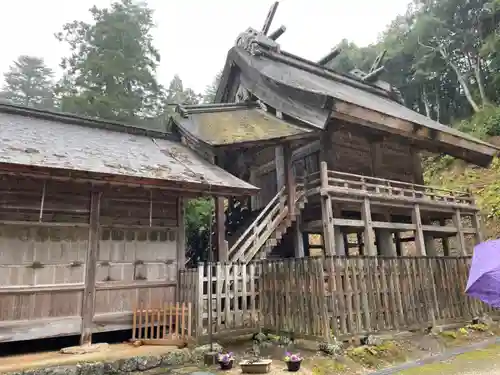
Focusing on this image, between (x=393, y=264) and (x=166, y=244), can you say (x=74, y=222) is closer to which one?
(x=166, y=244)

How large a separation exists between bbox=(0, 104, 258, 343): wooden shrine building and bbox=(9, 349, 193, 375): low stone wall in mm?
1873

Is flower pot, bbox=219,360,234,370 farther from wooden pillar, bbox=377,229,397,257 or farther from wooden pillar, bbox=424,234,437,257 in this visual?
wooden pillar, bbox=424,234,437,257

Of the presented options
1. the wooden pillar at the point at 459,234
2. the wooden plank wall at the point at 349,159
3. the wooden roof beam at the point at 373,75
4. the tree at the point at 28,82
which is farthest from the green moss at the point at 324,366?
the tree at the point at 28,82

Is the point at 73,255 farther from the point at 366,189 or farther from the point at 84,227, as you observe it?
the point at 366,189

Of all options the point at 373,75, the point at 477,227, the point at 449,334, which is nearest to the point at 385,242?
the point at 477,227

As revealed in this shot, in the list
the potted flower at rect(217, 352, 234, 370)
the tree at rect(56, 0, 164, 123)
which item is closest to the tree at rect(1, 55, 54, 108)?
Result: the tree at rect(56, 0, 164, 123)

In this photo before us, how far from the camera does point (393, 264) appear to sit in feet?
31.9

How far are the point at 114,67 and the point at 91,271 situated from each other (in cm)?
2325

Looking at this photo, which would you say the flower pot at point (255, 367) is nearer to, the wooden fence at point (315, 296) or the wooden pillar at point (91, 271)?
the wooden fence at point (315, 296)

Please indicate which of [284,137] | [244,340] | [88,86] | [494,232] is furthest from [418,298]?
[88,86]

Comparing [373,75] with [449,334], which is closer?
[449,334]

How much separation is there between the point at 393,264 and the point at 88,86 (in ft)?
82.9

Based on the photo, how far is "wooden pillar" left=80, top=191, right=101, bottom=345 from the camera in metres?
8.23

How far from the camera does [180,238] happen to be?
9.95 metres
